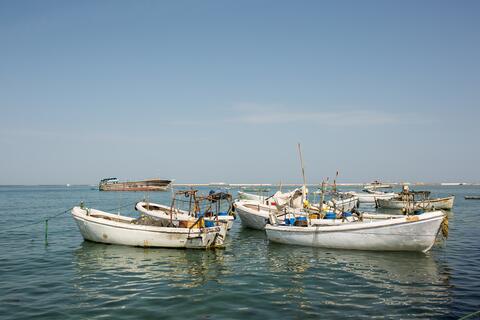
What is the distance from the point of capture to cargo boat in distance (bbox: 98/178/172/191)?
12538cm

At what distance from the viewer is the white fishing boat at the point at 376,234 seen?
780 inches

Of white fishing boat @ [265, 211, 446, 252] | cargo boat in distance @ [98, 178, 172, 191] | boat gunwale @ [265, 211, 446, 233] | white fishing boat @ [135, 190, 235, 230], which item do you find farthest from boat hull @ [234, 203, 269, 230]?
cargo boat in distance @ [98, 178, 172, 191]

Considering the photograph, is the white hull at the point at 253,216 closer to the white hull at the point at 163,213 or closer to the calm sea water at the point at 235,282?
the white hull at the point at 163,213

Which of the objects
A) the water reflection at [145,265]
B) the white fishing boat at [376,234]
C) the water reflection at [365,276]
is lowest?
the water reflection at [365,276]

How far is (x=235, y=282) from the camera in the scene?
15.3 m

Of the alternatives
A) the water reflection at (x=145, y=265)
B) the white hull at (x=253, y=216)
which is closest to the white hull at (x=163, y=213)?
the white hull at (x=253, y=216)

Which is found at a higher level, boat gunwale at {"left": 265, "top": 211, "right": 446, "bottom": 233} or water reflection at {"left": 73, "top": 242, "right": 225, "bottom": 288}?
boat gunwale at {"left": 265, "top": 211, "right": 446, "bottom": 233}

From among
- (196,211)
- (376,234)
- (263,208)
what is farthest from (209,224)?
(263,208)

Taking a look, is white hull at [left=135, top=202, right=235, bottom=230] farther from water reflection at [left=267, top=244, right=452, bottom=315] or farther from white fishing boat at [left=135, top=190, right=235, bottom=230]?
water reflection at [left=267, top=244, right=452, bottom=315]

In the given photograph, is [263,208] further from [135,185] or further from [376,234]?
[135,185]

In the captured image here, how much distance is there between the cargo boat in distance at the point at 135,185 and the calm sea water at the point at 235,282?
104 m

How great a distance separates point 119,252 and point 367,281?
13.8 metres

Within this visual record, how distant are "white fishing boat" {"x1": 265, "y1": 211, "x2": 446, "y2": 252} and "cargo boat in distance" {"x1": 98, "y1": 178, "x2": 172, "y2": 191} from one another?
106 metres

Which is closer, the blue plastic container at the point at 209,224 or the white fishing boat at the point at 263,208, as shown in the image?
the blue plastic container at the point at 209,224
